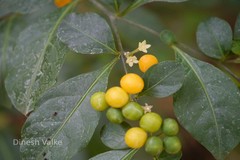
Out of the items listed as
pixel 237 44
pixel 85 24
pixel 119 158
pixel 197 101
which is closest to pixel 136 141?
pixel 119 158

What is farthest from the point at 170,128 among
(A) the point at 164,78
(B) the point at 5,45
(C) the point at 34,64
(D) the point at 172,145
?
(B) the point at 5,45

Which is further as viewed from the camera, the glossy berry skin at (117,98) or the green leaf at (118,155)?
the green leaf at (118,155)

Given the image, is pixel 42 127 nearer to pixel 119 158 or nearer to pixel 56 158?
pixel 56 158

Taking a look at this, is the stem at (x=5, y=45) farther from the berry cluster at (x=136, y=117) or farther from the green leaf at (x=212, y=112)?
the green leaf at (x=212, y=112)

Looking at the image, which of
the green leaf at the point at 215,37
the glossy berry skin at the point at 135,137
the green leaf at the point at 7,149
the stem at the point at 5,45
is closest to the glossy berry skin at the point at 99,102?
the glossy berry skin at the point at 135,137

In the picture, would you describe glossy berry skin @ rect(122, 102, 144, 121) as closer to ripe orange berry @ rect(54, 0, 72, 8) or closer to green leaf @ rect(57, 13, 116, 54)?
green leaf @ rect(57, 13, 116, 54)

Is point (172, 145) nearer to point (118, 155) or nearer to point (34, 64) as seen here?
point (118, 155)

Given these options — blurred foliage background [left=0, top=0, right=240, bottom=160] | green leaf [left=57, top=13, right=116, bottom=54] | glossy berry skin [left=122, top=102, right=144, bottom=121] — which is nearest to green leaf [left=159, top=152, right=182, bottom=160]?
glossy berry skin [left=122, top=102, right=144, bottom=121]
